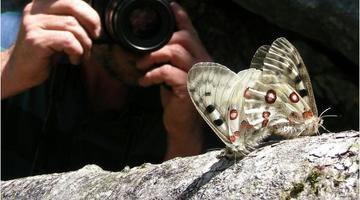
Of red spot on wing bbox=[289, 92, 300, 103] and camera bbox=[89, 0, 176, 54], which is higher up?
red spot on wing bbox=[289, 92, 300, 103]

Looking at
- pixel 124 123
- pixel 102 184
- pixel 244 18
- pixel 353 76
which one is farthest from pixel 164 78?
pixel 102 184

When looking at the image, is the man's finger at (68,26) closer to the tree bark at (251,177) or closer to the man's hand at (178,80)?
the man's hand at (178,80)

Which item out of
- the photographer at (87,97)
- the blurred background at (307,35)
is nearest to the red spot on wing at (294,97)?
the photographer at (87,97)

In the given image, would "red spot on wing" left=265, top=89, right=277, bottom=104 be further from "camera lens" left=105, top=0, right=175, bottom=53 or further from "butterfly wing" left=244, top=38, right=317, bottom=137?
"camera lens" left=105, top=0, right=175, bottom=53

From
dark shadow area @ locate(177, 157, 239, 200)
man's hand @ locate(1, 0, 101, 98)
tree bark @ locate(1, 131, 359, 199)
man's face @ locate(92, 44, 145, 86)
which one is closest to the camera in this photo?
tree bark @ locate(1, 131, 359, 199)

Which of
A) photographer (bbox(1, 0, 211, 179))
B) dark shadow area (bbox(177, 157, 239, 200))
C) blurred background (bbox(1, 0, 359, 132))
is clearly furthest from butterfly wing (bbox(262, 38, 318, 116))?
blurred background (bbox(1, 0, 359, 132))

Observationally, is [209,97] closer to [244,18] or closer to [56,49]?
[56,49]
